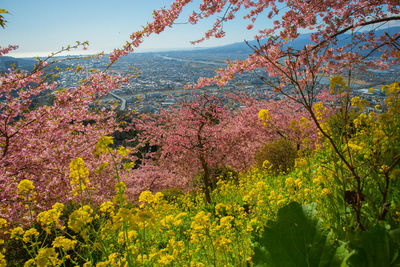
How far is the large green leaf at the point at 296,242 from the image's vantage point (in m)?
1.12

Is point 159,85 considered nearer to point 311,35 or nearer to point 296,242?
point 311,35

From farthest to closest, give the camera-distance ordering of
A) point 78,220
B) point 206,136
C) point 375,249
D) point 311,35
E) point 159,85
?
point 159,85
point 206,136
point 311,35
point 78,220
point 375,249

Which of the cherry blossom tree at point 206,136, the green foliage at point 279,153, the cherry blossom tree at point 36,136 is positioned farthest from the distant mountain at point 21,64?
the green foliage at point 279,153

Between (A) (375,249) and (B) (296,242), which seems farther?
(B) (296,242)

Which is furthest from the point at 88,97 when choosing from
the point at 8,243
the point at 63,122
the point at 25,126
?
the point at 8,243

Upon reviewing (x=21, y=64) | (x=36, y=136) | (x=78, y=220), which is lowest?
(x=36, y=136)

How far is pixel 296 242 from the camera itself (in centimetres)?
117

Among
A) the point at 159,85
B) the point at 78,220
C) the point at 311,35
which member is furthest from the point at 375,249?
the point at 159,85

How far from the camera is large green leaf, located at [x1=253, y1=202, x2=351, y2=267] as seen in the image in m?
1.12

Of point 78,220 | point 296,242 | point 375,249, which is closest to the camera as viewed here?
point 375,249

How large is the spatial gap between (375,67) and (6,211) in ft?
29.7

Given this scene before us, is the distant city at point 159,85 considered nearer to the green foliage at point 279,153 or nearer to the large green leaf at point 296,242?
the large green leaf at point 296,242

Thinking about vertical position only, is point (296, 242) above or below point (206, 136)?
above

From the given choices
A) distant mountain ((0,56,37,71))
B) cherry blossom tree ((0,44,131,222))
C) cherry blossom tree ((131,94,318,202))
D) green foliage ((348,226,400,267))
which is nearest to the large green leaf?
green foliage ((348,226,400,267))
